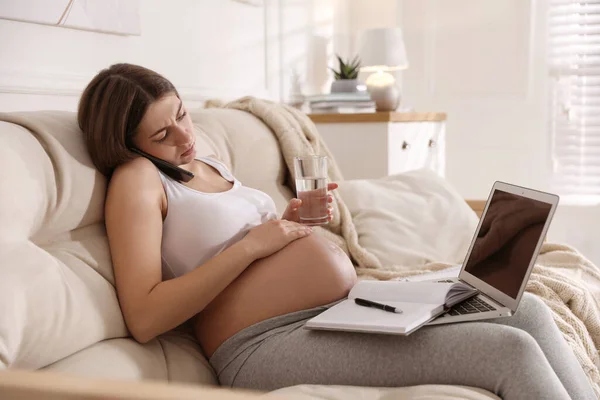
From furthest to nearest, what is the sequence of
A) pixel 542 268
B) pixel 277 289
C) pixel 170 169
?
Result: 1. pixel 542 268
2. pixel 170 169
3. pixel 277 289

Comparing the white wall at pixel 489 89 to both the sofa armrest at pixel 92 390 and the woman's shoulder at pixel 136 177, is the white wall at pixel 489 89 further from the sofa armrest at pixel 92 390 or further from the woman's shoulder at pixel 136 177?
the sofa armrest at pixel 92 390

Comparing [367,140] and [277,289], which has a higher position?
[367,140]

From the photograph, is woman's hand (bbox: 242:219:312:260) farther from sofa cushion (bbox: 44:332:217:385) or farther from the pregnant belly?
sofa cushion (bbox: 44:332:217:385)

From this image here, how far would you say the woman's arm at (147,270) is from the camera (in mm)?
1272

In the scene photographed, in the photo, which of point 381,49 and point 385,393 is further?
Result: point 381,49

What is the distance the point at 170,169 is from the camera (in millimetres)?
1474

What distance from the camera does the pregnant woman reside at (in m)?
1.16

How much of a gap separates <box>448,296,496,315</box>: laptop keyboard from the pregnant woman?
0.04 metres

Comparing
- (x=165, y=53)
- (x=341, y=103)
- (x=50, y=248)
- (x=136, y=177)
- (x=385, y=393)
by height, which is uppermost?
(x=165, y=53)

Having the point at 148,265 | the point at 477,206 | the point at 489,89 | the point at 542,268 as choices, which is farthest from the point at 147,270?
the point at 489,89

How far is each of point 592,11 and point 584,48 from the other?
8.2 inches

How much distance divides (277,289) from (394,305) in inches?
9.1

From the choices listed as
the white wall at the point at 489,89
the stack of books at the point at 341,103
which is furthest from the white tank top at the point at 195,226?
the white wall at the point at 489,89

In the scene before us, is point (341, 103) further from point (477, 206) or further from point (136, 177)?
point (136, 177)
